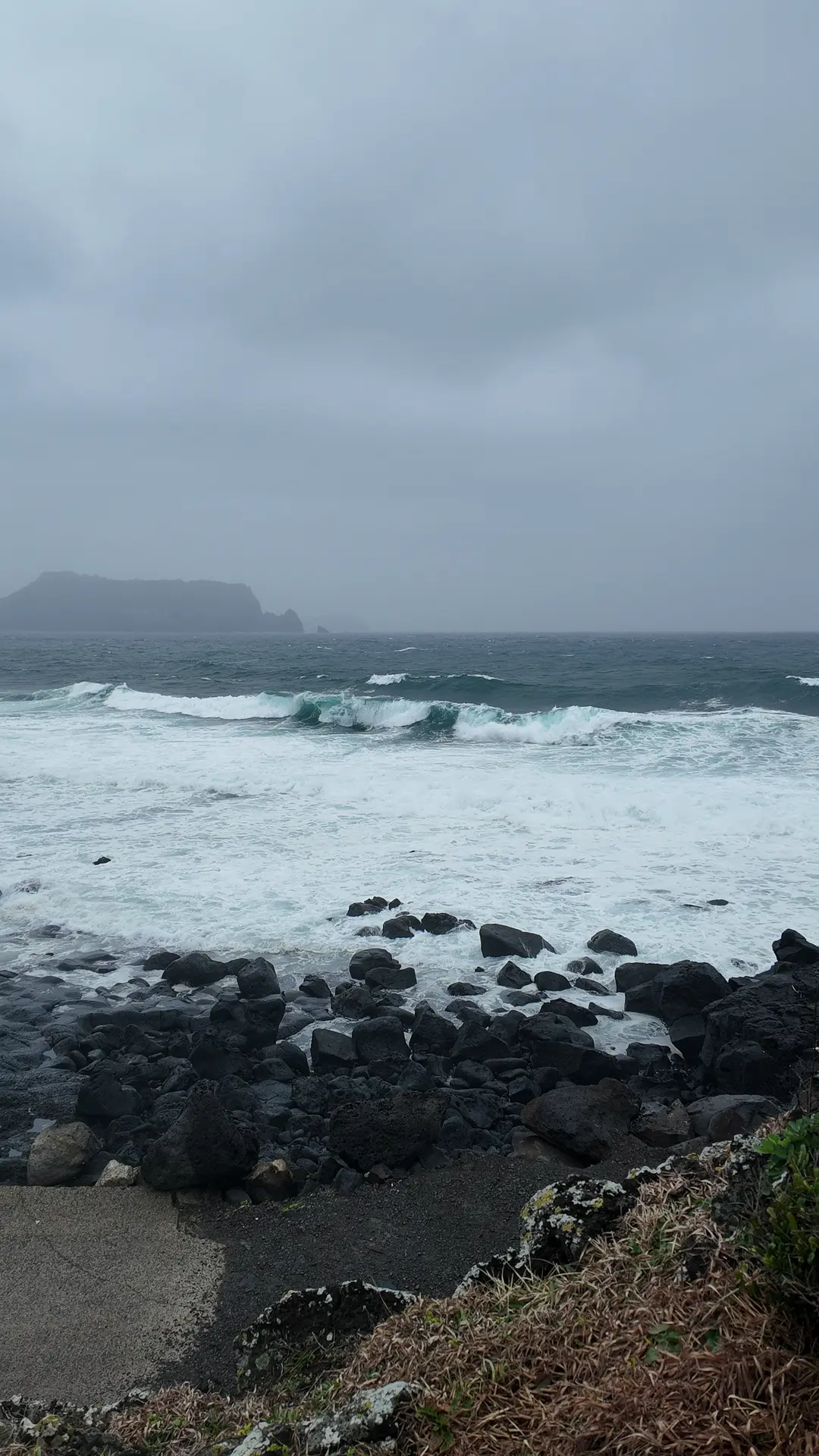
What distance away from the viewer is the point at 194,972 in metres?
8.55

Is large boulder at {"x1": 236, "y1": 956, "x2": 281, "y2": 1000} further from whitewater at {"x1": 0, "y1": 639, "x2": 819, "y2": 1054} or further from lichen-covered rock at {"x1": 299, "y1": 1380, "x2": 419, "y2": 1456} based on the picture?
lichen-covered rock at {"x1": 299, "y1": 1380, "x2": 419, "y2": 1456}

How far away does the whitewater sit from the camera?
977cm

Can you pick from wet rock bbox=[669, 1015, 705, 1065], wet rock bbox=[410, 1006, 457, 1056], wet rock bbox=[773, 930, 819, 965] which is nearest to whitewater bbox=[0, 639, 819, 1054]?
wet rock bbox=[773, 930, 819, 965]

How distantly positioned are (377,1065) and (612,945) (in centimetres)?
341

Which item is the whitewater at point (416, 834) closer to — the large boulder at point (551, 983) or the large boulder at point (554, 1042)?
the large boulder at point (551, 983)

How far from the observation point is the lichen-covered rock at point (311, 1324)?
10.2 feet

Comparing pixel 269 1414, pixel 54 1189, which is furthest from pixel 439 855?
pixel 269 1414

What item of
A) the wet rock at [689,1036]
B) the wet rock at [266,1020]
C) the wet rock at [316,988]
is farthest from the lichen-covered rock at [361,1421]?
the wet rock at [316,988]

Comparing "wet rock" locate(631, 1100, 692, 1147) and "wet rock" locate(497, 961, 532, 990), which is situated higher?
"wet rock" locate(631, 1100, 692, 1147)

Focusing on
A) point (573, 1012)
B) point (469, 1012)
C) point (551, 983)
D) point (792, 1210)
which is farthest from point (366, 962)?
point (792, 1210)

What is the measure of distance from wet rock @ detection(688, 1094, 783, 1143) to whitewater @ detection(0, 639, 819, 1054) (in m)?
3.05

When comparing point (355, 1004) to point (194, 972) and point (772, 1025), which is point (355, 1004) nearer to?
point (194, 972)

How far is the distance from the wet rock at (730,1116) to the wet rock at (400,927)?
4.30 meters

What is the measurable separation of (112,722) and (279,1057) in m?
23.7
